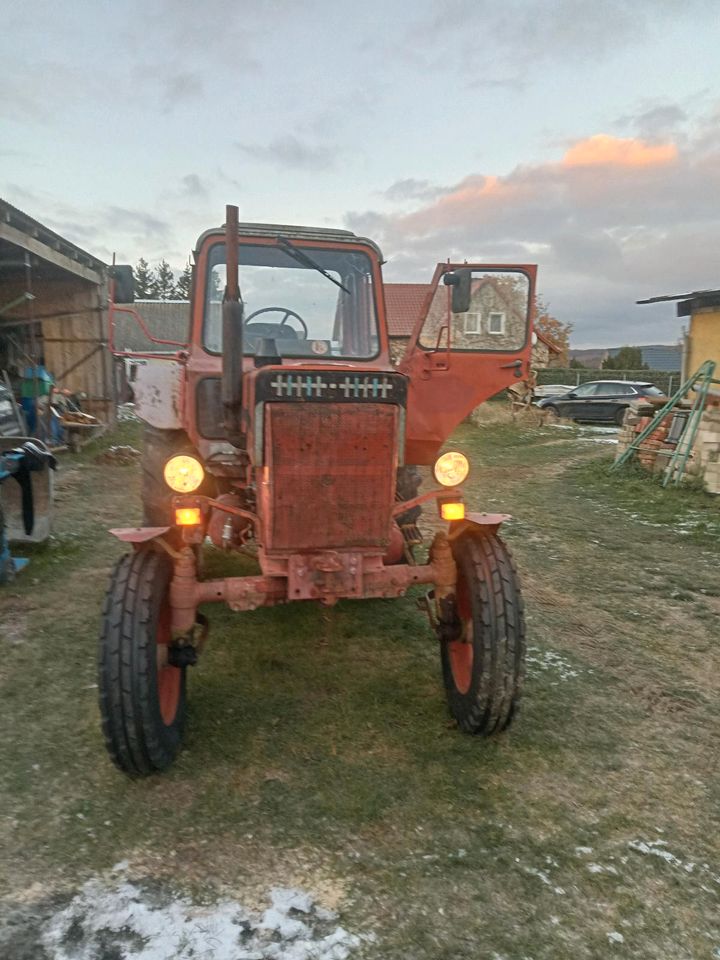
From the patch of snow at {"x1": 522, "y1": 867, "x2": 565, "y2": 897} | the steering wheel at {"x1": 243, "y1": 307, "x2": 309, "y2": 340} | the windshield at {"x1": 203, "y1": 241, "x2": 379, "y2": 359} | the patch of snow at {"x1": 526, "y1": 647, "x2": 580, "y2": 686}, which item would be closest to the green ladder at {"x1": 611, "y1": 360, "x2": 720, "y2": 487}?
the patch of snow at {"x1": 526, "y1": 647, "x2": 580, "y2": 686}

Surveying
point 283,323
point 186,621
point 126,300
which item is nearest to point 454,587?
point 186,621

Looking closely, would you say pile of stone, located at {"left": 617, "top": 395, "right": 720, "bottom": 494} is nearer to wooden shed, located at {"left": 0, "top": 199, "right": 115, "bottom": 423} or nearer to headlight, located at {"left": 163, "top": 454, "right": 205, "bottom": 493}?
headlight, located at {"left": 163, "top": 454, "right": 205, "bottom": 493}

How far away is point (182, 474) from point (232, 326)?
679 mm

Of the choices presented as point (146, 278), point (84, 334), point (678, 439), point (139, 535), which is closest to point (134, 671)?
point (139, 535)

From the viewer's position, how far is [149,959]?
2.02 metres

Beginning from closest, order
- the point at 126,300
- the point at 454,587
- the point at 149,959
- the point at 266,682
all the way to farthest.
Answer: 1. the point at 149,959
2. the point at 454,587
3. the point at 266,682
4. the point at 126,300

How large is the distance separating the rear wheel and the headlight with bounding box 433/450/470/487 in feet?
4.35

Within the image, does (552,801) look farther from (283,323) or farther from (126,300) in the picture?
(126,300)

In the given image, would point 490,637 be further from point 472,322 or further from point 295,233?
point 295,233

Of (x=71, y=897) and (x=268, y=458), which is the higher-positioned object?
(x=268, y=458)

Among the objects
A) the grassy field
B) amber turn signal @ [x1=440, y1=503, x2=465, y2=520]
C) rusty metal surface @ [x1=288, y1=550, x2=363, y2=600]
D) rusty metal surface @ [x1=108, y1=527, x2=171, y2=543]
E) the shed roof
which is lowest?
the grassy field

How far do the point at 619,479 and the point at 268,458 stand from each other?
8.41m

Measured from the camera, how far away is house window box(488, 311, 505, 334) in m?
3.89

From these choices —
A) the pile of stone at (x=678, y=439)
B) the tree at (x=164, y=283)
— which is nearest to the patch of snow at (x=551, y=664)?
the pile of stone at (x=678, y=439)
